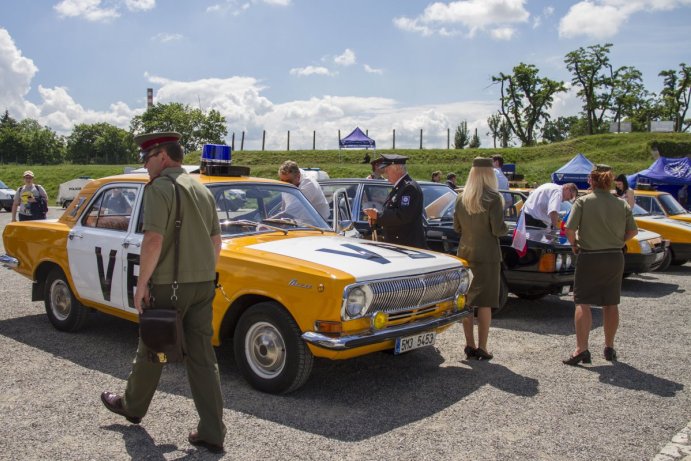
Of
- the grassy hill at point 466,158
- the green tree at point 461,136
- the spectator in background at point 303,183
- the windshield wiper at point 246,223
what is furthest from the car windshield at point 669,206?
the green tree at point 461,136

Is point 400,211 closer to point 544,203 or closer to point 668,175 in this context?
point 544,203

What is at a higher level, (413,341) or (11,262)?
(11,262)

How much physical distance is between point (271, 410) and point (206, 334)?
988 mm

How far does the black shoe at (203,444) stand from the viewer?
12.9ft

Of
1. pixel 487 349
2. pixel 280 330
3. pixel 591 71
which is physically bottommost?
pixel 487 349

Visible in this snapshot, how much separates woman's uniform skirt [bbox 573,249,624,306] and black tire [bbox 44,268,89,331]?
489cm

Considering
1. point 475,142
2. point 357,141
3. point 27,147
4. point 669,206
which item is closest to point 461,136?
point 475,142

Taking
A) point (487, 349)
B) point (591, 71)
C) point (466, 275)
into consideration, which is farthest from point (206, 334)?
point (591, 71)

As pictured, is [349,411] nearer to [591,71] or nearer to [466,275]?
[466,275]

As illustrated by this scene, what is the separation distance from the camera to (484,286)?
19.6 feet

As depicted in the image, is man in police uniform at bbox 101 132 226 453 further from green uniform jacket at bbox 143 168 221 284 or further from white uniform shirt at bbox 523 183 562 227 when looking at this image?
white uniform shirt at bbox 523 183 562 227

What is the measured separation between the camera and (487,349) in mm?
6578

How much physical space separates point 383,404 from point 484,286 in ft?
5.53

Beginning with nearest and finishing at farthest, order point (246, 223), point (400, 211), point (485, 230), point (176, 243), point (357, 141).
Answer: point (176, 243) → point (246, 223) → point (485, 230) → point (400, 211) → point (357, 141)
